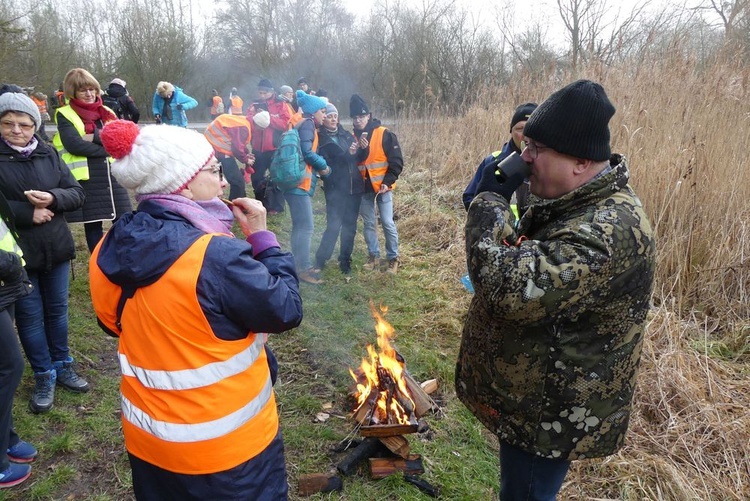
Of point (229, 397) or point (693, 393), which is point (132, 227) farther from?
point (693, 393)

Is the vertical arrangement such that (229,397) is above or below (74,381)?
above

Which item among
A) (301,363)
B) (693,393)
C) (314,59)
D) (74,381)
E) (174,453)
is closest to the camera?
(174,453)

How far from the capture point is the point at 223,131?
280 inches

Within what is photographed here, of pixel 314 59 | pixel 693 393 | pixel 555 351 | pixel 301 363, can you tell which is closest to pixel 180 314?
pixel 555 351

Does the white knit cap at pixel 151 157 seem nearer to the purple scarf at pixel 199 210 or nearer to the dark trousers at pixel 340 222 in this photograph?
the purple scarf at pixel 199 210

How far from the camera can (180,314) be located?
4.72 feet

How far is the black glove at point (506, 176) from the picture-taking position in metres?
1.70

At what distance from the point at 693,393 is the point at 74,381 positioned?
4348 mm

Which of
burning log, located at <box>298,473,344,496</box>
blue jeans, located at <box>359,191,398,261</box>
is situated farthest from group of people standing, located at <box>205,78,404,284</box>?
burning log, located at <box>298,473,344,496</box>

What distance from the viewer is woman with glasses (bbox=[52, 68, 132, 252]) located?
418cm

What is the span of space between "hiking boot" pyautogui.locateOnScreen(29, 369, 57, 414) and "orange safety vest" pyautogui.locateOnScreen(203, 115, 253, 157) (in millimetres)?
4533

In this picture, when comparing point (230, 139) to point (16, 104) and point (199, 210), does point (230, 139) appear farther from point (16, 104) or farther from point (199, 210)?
point (199, 210)

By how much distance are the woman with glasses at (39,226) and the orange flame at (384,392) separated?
2113mm

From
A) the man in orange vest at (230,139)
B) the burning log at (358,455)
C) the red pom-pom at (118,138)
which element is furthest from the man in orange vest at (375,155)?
the red pom-pom at (118,138)
